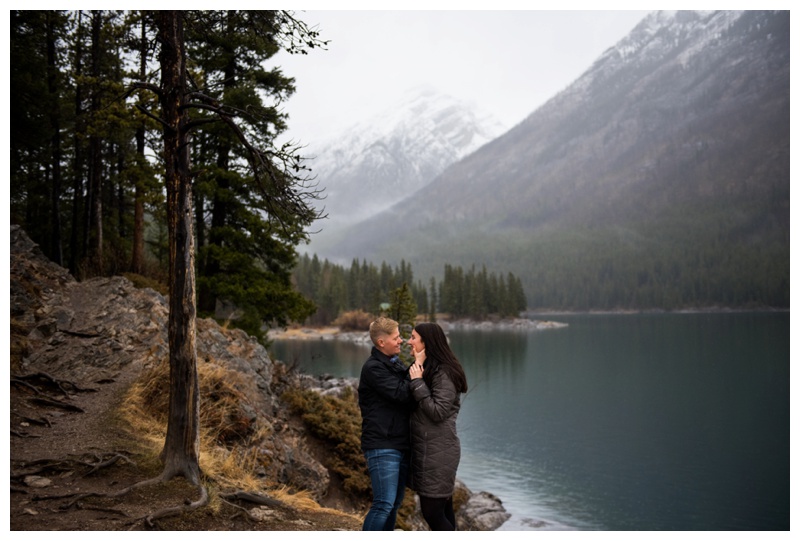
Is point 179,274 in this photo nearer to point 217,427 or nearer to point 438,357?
point 438,357

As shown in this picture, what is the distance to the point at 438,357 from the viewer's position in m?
5.20

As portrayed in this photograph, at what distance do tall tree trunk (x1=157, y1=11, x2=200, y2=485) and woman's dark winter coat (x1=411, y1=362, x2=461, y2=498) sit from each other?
298cm

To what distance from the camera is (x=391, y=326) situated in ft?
17.1

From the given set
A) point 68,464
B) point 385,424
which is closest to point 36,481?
point 68,464

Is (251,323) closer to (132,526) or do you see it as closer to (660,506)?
(132,526)

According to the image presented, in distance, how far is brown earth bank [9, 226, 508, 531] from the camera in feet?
20.3

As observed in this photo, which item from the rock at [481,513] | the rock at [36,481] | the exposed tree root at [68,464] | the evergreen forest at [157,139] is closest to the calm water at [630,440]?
the rock at [481,513]

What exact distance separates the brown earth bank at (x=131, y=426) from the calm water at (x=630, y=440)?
6.90 meters

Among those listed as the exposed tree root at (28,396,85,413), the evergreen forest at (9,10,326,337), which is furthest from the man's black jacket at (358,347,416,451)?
the evergreen forest at (9,10,326,337)

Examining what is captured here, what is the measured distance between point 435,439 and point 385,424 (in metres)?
0.44

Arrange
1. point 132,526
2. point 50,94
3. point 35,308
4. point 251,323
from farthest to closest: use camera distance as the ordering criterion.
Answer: point 251,323 < point 50,94 < point 35,308 < point 132,526

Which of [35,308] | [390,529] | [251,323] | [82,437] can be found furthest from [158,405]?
[251,323]

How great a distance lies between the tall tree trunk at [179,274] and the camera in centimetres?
672

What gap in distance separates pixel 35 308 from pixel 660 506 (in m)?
21.8
